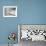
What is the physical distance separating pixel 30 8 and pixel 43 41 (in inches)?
43.4

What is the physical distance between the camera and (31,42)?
3.83 meters

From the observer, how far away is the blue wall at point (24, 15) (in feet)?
13.3

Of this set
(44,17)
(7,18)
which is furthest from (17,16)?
(44,17)

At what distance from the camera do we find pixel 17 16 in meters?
4.07

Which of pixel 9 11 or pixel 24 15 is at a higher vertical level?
pixel 9 11

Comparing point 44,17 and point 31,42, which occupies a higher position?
point 44,17

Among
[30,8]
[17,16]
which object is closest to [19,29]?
[17,16]

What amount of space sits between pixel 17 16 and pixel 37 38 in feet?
3.07

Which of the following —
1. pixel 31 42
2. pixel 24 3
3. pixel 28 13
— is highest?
pixel 24 3

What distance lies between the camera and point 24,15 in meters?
4.07

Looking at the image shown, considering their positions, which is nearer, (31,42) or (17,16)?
(31,42)

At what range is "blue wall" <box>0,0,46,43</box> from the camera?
13.3 feet

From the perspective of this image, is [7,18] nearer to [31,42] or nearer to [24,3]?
[24,3]

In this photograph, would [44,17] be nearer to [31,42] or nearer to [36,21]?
[36,21]
